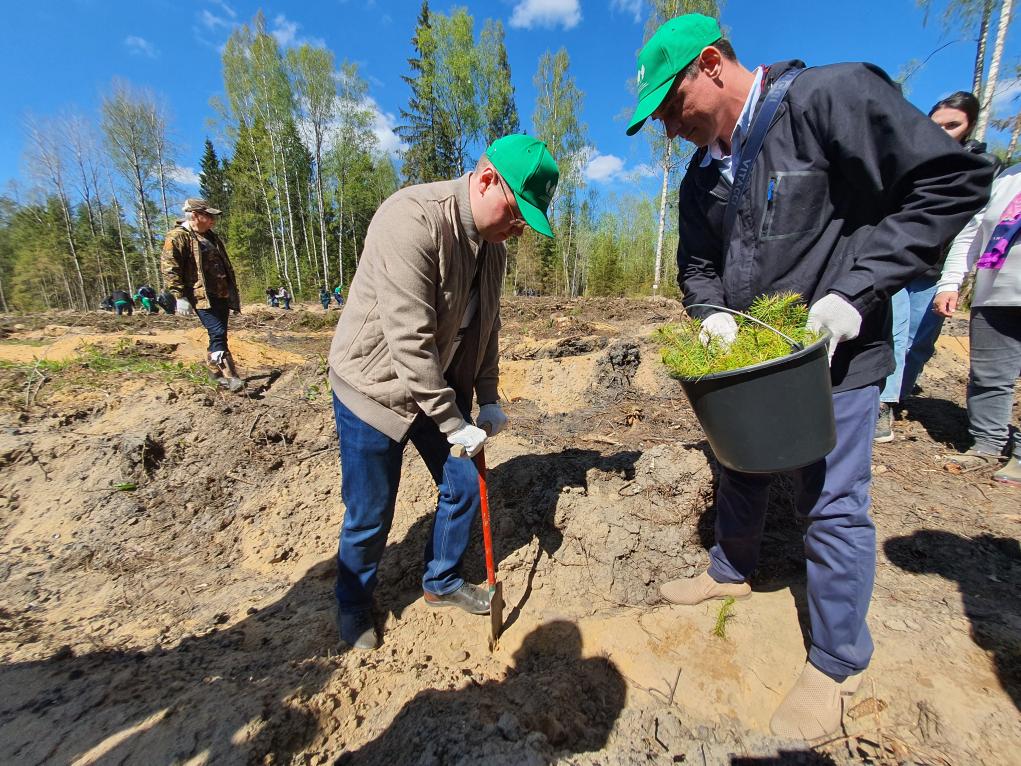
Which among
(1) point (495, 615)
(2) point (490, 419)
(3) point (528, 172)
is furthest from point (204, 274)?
(1) point (495, 615)

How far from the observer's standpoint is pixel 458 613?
212 cm

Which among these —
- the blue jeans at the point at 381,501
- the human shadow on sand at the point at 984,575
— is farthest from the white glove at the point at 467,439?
the human shadow on sand at the point at 984,575

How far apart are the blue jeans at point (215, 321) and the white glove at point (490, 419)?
3.98 metres

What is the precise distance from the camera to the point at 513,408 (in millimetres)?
4625

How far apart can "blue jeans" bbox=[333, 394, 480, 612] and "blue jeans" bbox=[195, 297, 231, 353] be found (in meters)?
3.91

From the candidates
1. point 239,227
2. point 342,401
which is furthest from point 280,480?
point 239,227

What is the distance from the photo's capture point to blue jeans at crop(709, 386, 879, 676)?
143cm

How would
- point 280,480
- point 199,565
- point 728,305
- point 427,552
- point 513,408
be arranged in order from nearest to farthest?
point 728,305 → point 427,552 → point 199,565 → point 280,480 → point 513,408

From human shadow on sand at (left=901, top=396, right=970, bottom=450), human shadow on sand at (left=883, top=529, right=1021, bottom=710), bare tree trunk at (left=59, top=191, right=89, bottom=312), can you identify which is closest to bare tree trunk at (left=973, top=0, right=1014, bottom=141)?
human shadow on sand at (left=901, top=396, right=970, bottom=450)

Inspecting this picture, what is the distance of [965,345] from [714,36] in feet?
23.0

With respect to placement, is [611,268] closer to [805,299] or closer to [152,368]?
[152,368]

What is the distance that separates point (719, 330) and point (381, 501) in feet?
4.66

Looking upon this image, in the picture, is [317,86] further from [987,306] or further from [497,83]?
[987,306]

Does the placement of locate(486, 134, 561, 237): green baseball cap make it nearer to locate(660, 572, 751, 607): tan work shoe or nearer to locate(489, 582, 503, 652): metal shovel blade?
locate(489, 582, 503, 652): metal shovel blade
